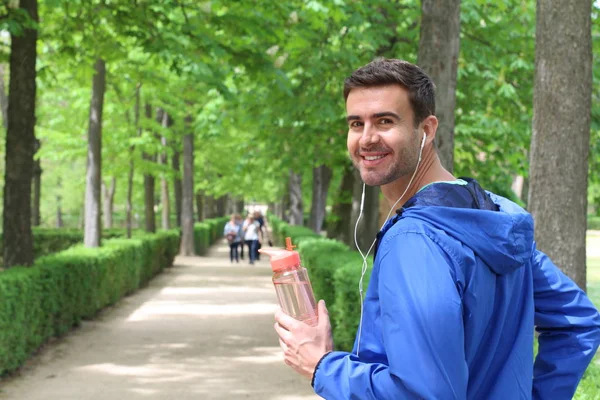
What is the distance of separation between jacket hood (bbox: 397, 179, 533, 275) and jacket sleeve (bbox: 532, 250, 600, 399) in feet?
1.04

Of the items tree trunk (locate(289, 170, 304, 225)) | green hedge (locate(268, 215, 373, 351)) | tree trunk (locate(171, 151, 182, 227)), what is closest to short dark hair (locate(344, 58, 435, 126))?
green hedge (locate(268, 215, 373, 351))

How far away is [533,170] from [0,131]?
29617 millimetres

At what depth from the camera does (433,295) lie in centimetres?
175

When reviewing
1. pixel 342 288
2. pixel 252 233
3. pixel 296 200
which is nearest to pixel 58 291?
A: pixel 342 288

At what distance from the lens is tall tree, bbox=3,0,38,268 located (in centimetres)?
1182

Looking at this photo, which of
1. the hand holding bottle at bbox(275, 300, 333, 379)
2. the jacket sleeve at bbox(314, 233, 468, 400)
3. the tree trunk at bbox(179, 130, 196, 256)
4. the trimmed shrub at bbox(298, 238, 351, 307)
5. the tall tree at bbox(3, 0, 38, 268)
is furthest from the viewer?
the tree trunk at bbox(179, 130, 196, 256)

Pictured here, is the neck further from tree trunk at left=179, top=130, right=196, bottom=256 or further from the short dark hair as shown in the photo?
tree trunk at left=179, top=130, right=196, bottom=256

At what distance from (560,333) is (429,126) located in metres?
0.69

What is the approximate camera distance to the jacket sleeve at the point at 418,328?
1.73 metres

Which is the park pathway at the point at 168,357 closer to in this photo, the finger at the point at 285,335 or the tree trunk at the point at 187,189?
the finger at the point at 285,335

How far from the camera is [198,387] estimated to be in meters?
9.17

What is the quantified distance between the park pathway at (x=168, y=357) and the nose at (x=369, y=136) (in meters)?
6.88

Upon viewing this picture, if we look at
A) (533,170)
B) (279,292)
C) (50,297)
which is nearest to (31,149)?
(50,297)

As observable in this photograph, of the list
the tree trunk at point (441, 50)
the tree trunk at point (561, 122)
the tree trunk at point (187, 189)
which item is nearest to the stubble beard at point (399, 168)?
the tree trunk at point (561, 122)
